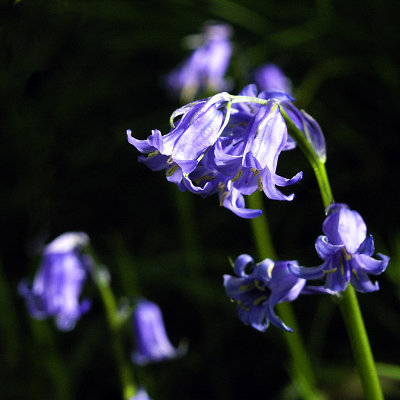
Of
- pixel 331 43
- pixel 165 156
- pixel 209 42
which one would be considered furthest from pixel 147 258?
pixel 165 156

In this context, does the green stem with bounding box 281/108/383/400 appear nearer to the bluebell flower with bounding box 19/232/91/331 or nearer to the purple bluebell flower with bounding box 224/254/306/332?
the purple bluebell flower with bounding box 224/254/306/332

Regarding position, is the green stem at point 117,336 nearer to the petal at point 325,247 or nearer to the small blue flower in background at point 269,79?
the petal at point 325,247

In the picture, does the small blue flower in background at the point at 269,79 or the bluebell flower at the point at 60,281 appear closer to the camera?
the bluebell flower at the point at 60,281

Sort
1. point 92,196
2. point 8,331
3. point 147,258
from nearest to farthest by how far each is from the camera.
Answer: point 8,331 → point 147,258 → point 92,196

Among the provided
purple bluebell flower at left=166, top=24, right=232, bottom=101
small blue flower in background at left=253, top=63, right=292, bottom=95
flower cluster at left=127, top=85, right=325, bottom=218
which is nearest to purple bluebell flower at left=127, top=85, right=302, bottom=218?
flower cluster at left=127, top=85, right=325, bottom=218

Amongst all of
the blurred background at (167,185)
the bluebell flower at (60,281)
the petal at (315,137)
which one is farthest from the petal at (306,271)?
the blurred background at (167,185)

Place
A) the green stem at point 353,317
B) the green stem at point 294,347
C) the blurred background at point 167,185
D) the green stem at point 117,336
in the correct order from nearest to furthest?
the green stem at point 353,317
the green stem at point 117,336
the green stem at point 294,347
the blurred background at point 167,185

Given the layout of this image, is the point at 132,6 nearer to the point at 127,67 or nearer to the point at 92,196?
the point at 127,67
